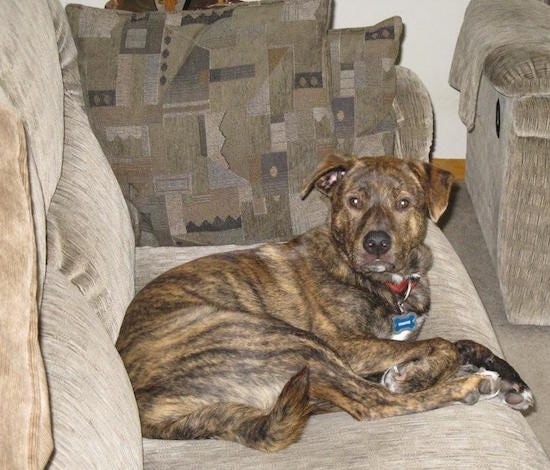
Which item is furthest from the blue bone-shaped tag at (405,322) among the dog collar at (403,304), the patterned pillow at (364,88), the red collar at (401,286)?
the patterned pillow at (364,88)

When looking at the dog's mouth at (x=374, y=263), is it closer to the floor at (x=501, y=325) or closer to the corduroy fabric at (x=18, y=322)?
the floor at (x=501, y=325)

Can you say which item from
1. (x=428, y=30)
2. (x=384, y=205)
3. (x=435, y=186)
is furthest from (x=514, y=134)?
(x=428, y=30)

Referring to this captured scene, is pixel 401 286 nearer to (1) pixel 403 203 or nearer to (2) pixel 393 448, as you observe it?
(1) pixel 403 203

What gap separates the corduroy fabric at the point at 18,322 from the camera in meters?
1.16

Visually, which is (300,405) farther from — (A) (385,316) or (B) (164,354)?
(A) (385,316)

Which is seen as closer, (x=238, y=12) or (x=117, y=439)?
(x=117, y=439)

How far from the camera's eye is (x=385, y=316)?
2.50 m

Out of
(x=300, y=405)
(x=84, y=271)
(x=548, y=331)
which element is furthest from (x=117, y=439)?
(x=548, y=331)

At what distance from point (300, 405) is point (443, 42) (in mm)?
2863

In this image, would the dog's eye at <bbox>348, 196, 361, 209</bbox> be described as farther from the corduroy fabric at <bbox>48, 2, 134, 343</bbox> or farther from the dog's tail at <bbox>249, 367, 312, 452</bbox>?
the dog's tail at <bbox>249, 367, 312, 452</bbox>

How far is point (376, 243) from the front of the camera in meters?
2.48

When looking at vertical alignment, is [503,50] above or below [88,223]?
above

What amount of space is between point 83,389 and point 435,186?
1345 millimetres

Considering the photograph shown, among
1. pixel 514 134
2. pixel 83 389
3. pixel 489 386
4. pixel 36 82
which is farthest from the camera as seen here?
pixel 514 134
